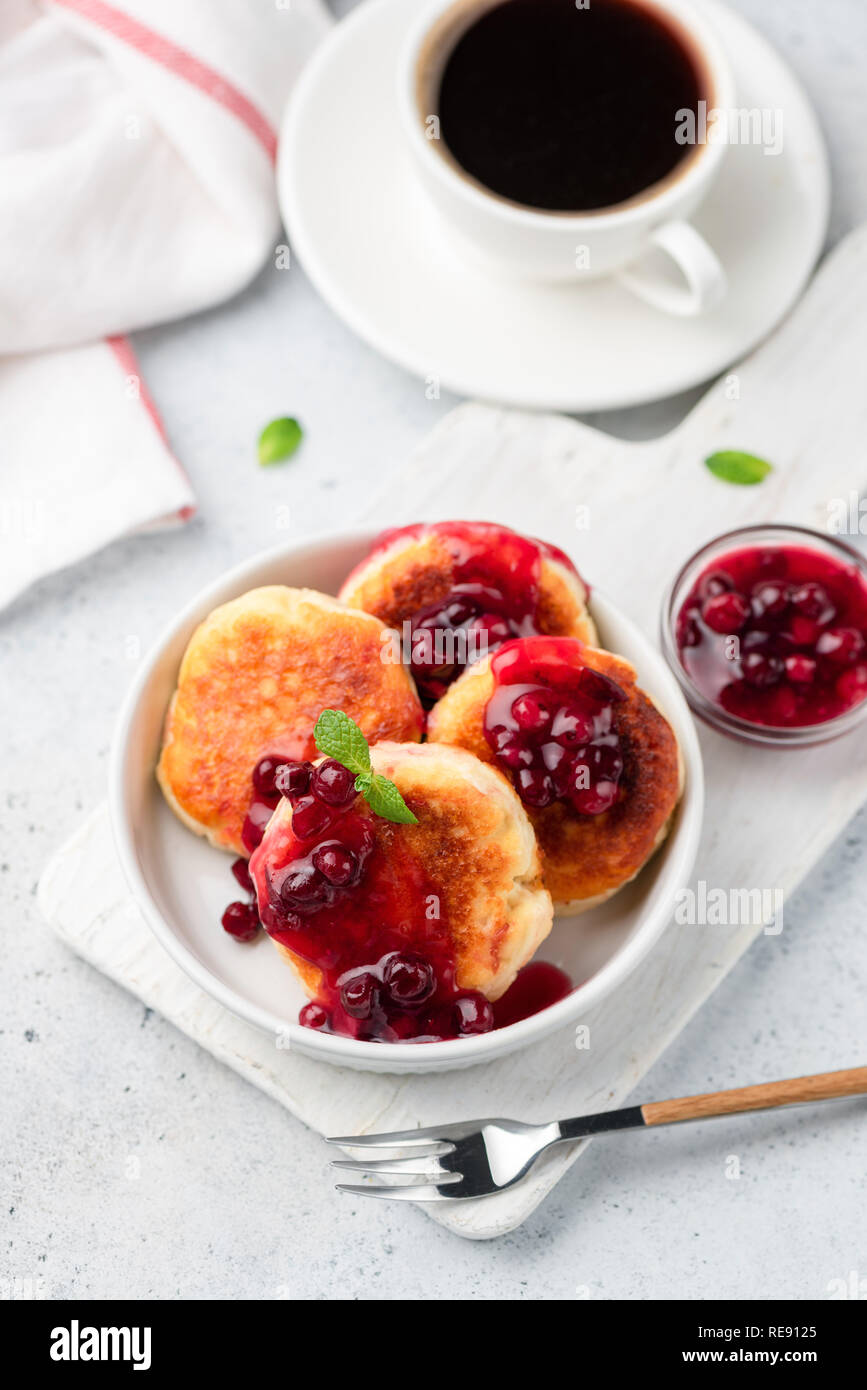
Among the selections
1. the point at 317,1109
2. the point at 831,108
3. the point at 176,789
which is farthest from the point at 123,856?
the point at 831,108

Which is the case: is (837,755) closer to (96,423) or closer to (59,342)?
(96,423)

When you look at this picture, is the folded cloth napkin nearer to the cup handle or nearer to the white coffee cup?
the white coffee cup

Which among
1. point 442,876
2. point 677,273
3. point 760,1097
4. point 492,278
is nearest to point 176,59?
point 492,278

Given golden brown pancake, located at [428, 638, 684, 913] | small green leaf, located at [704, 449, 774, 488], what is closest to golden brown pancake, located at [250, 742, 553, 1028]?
golden brown pancake, located at [428, 638, 684, 913]

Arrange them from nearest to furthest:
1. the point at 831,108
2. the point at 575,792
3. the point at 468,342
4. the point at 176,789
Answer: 1. the point at 575,792
2. the point at 176,789
3. the point at 468,342
4. the point at 831,108

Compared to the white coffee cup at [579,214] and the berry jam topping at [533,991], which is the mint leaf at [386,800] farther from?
the white coffee cup at [579,214]

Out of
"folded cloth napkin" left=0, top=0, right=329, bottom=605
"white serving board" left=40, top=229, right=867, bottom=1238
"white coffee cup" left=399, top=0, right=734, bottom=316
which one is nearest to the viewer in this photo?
"white serving board" left=40, top=229, right=867, bottom=1238

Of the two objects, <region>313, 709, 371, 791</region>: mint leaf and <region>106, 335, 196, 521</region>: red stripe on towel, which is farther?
<region>106, 335, 196, 521</region>: red stripe on towel
